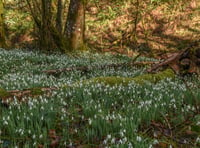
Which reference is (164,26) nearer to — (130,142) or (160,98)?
(160,98)

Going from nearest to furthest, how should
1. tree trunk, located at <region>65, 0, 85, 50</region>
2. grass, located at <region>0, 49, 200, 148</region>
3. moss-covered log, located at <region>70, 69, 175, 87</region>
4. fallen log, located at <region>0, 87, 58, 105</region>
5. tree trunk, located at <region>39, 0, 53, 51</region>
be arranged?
grass, located at <region>0, 49, 200, 148</region> < fallen log, located at <region>0, 87, 58, 105</region> < moss-covered log, located at <region>70, 69, 175, 87</region> < tree trunk, located at <region>39, 0, 53, 51</region> < tree trunk, located at <region>65, 0, 85, 50</region>

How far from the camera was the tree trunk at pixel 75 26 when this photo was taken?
732 inches

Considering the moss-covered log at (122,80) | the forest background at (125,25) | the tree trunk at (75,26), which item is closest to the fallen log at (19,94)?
the moss-covered log at (122,80)

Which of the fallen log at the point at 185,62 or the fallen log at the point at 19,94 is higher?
the fallen log at the point at 19,94

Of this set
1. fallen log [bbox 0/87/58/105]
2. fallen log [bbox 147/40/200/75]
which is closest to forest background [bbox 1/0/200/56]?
fallen log [bbox 147/40/200/75]

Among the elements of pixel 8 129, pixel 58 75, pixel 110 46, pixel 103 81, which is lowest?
pixel 110 46

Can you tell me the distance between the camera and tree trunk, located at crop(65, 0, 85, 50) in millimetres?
18594

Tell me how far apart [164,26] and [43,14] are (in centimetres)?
1269

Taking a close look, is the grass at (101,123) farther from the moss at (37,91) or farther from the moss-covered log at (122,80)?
the moss-covered log at (122,80)

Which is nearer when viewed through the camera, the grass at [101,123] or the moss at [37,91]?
the grass at [101,123]

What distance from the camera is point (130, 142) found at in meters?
3.75

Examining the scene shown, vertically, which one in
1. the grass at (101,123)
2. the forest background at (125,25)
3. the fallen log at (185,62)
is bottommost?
the forest background at (125,25)

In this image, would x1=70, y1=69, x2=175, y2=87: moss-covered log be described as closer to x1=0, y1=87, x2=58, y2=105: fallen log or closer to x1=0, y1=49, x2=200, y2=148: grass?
x1=0, y1=87, x2=58, y2=105: fallen log

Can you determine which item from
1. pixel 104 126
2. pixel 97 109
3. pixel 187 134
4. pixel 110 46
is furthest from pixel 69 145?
pixel 110 46
